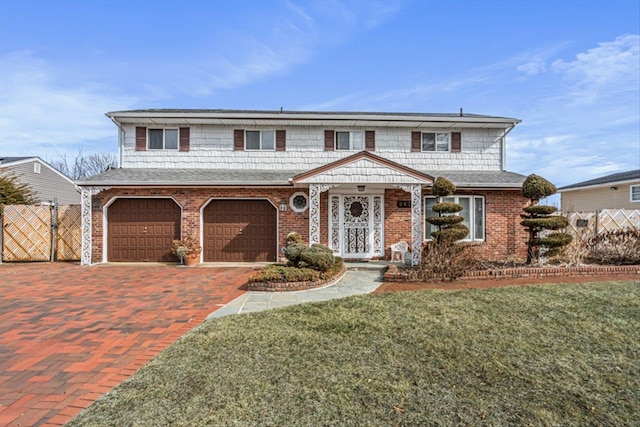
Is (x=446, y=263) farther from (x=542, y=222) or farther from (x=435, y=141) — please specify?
(x=435, y=141)

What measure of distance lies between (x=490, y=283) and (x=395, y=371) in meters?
5.49

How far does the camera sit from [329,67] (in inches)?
485

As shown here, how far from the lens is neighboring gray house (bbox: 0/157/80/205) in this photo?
19.4 meters

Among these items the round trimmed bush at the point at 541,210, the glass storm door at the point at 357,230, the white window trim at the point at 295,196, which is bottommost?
the glass storm door at the point at 357,230

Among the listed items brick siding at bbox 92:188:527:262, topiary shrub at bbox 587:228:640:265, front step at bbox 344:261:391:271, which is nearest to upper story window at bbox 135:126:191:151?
brick siding at bbox 92:188:527:262

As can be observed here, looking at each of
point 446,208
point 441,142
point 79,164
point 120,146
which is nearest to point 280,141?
point 120,146

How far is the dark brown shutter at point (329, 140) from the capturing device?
13.4 metres

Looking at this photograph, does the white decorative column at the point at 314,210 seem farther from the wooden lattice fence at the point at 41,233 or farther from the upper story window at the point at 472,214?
the wooden lattice fence at the point at 41,233

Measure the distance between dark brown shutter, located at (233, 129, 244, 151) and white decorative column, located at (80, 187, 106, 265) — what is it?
15.6ft

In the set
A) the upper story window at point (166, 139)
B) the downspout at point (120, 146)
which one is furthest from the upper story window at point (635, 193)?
the downspout at point (120, 146)

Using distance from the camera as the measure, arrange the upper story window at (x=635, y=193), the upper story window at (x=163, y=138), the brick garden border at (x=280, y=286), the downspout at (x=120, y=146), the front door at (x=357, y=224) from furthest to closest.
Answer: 1. the upper story window at (x=635, y=193)
2. the upper story window at (x=163, y=138)
3. the downspout at (x=120, y=146)
4. the front door at (x=357, y=224)
5. the brick garden border at (x=280, y=286)

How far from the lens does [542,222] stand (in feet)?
31.4

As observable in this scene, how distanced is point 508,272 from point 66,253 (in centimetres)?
1450

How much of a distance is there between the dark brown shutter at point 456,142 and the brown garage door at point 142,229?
10783 millimetres
